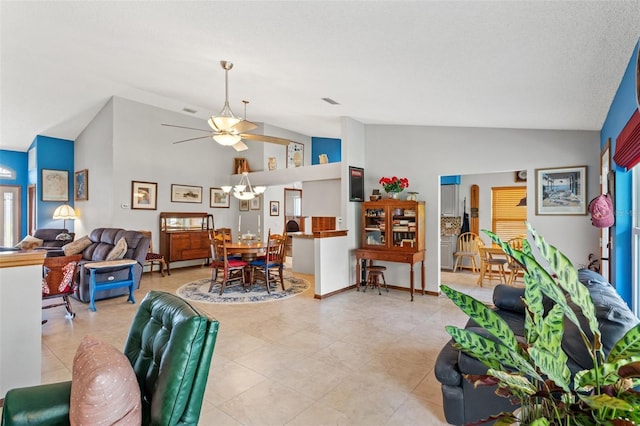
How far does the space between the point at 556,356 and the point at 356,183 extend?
5108mm

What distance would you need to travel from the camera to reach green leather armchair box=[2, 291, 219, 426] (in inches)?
50.3

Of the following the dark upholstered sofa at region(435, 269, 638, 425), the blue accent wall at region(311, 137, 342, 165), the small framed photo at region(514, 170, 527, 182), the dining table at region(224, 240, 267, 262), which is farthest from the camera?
the blue accent wall at region(311, 137, 342, 165)

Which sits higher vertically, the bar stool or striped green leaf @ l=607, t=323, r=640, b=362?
striped green leaf @ l=607, t=323, r=640, b=362

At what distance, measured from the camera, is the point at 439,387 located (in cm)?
248

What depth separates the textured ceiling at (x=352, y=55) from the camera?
197 cm

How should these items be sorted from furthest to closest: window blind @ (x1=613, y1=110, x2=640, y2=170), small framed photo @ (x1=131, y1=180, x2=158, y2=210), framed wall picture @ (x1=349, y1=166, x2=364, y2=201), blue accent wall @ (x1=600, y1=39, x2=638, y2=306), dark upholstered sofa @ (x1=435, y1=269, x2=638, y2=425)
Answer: small framed photo @ (x1=131, y1=180, x2=158, y2=210)
framed wall picture @ (x1=349, y1=166, x2=364, y2=201)
blue accent wall @ (x1=600, y1=39, x2=638, y2=306)
window blind @ (x1=613, y1=110, x2=640, y2=170)
dark upholstered sofa @ (x1=435, y1=269, x2=638, y2=425)

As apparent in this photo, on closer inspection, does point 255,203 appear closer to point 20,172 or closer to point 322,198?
point 322,198

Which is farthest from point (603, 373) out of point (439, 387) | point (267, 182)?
point (267, 182)

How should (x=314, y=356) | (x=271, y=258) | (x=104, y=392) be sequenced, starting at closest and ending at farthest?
(x=104, y=392)
(x=314, y=356)
(x=271, y=258)

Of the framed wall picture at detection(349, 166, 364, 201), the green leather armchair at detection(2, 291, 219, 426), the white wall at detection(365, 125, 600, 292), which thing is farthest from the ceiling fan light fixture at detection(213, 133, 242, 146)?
the green leather armchair at detection(2, 291, 219, 426)

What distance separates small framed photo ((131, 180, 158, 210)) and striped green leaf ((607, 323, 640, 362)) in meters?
7.72

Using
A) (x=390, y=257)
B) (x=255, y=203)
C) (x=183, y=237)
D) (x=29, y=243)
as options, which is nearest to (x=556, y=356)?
(x=390, y=257)

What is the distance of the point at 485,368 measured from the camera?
73.5 inches

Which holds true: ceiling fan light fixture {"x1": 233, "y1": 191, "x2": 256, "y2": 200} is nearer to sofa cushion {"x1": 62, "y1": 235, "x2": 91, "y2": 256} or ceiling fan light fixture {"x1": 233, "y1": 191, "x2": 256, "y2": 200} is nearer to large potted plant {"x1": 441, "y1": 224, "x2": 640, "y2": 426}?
sofa cushion {"x1": 62, "y1": 235, "x2": 91, "y2": 256}
